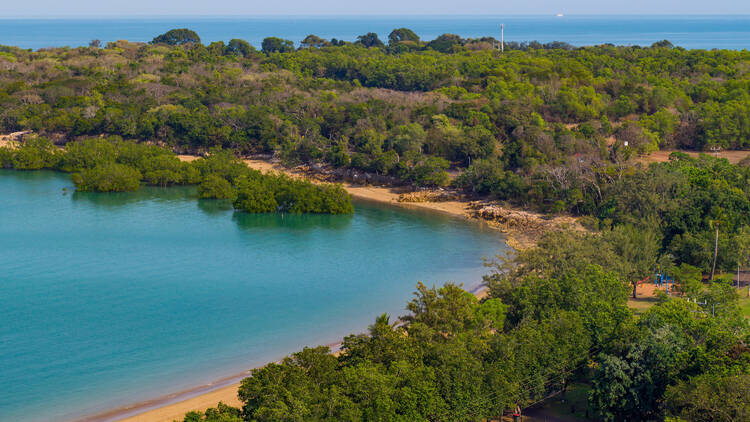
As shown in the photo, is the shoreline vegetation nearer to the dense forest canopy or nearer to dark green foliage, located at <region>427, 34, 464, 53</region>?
the dense forest canopy

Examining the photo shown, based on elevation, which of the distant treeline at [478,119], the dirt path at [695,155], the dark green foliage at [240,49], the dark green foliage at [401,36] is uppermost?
the dark green foliage at [401,36]

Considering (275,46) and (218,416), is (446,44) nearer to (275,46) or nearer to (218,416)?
(275,46)

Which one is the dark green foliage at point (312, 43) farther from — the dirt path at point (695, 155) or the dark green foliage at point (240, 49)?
the dirt path at point (695, 155)

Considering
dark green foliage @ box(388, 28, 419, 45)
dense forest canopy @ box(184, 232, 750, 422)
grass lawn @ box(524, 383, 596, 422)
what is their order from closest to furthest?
dense forest canopy @ box(184, 232, 750, 422) < grass lawn @ box(524, 383, 596, 422) < dark green foliage @ box(388, 28, 419, 45)

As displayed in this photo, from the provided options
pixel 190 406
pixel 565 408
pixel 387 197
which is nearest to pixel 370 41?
pixel 387 197

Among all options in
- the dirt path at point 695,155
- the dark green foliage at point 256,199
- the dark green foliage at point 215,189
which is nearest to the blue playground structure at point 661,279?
the dirt path at point 695,155

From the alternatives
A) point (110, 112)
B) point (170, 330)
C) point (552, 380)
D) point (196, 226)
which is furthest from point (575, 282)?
point (110, 112)

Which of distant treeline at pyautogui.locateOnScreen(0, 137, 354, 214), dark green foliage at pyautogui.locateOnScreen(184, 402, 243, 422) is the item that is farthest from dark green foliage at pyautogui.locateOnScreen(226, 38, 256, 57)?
dark green foliage at pyautogui.locateOnScreen(184, 402, 243, 422)
